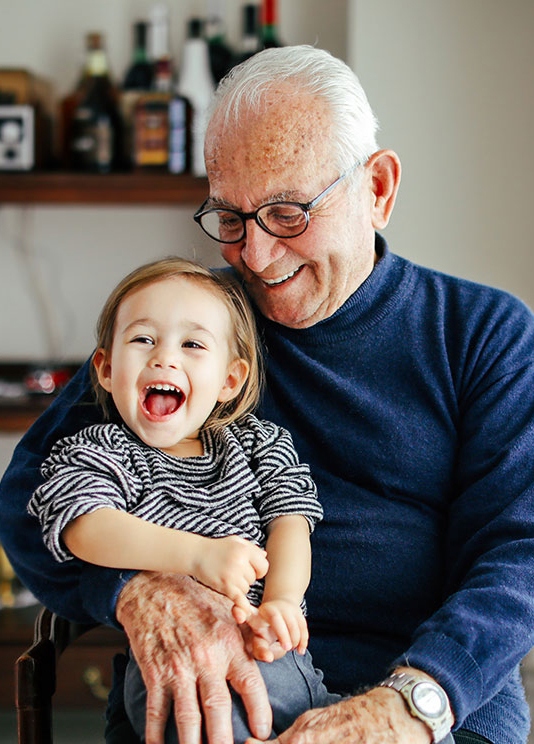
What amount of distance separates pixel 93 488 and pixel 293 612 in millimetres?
306

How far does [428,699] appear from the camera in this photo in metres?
1.03

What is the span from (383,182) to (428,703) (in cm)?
86

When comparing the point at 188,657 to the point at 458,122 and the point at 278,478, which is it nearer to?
the point at 278,478

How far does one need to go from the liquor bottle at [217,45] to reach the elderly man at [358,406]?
1.50 m

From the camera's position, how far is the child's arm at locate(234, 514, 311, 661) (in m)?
1.01

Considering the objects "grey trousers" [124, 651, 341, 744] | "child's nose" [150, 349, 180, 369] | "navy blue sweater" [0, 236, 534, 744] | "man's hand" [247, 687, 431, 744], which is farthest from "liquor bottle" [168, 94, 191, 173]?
"man's hand" [247, 687, 431, 744]

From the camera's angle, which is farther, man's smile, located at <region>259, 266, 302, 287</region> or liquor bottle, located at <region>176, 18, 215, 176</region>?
liquor bottle, located at <region>176, 18, 215, 176</region>

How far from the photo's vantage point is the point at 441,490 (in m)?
1.36

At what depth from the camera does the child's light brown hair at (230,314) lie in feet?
4.20

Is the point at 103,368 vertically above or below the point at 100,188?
above

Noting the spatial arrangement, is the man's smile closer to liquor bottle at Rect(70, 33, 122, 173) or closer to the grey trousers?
the grey trousers

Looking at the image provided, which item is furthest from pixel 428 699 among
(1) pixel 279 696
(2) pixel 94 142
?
(2) pixel 94 142

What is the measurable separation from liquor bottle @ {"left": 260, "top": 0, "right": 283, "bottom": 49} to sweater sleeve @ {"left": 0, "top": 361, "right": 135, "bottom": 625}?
5.89 ft

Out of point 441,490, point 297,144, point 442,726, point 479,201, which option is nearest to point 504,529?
point 441,490
